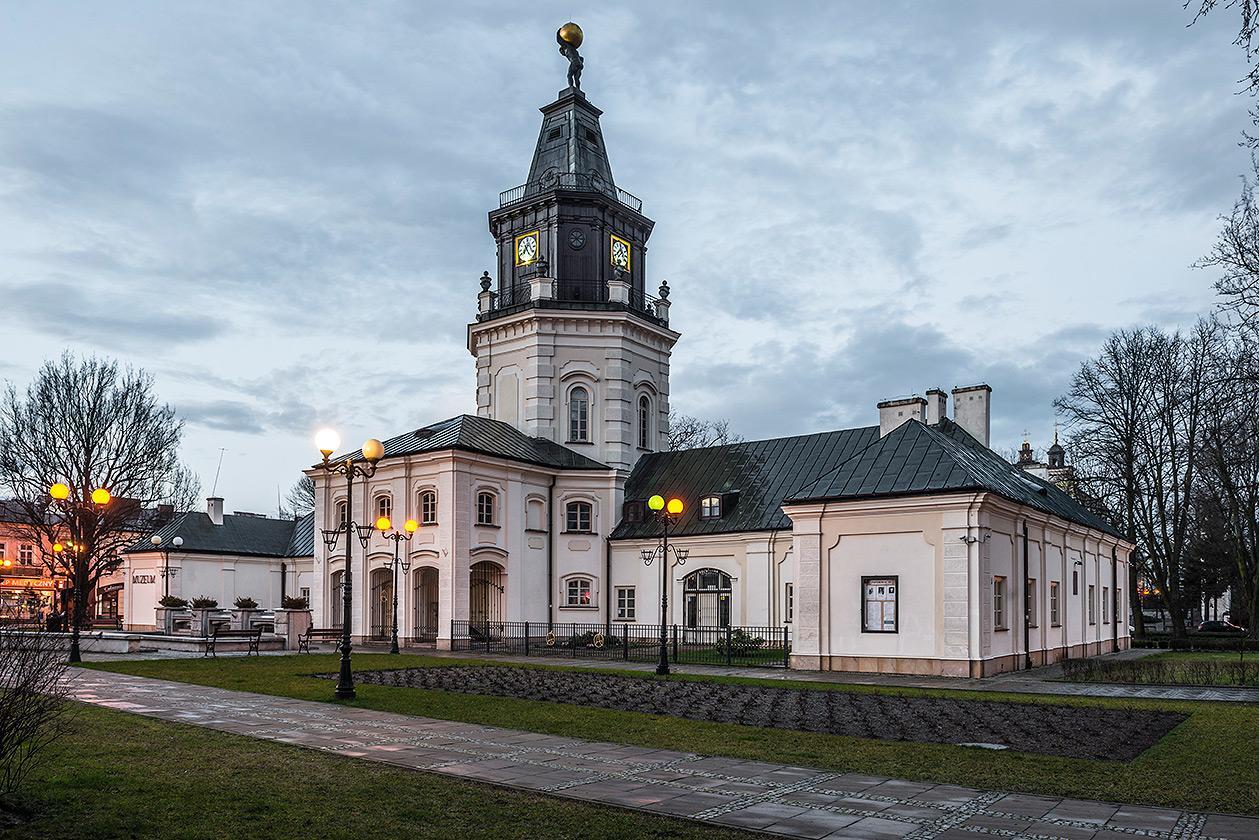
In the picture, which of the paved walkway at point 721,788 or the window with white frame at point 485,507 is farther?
the window with white frame at point 485,507

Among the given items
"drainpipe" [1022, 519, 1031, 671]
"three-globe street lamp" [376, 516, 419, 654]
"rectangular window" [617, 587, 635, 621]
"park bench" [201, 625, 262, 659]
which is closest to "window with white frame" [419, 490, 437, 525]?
"three-globe street lamp" [376, 516, 419, 654]

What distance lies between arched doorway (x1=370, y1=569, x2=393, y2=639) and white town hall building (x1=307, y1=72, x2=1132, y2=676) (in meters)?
0.07

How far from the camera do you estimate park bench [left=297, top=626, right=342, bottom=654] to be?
1248 inches

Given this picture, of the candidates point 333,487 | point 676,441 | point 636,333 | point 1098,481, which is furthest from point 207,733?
point 676,441

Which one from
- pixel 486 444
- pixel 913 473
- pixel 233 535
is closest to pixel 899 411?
pixel 913 473

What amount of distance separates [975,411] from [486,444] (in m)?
16.9

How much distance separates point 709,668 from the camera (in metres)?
25.7

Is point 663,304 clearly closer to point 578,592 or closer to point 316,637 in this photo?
point 578,592

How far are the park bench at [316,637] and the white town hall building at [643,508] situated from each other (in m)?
1.80

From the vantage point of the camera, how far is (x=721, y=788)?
982 centimetres

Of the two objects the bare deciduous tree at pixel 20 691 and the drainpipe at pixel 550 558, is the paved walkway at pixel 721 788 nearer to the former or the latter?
the bare deciduous tree at pixel 20 691

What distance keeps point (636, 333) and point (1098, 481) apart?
19.4 meters

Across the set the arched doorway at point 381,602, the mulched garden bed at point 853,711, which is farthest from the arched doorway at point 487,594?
the mulched garden bed at point 853,711

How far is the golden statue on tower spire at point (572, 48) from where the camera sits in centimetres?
4331
